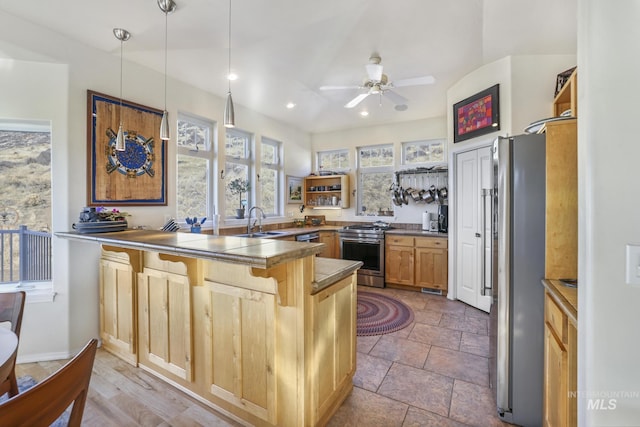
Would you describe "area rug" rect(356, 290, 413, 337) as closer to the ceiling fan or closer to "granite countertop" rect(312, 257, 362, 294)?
"granite countertop" rect(312, 257, 362, 294)

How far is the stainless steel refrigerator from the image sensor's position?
169 cm

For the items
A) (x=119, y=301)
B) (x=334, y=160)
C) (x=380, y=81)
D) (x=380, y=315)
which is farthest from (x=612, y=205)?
(x=334, y=160)

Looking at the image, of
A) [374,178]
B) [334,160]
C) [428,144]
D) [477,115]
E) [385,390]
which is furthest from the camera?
[334,160]

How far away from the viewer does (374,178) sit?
5.61 metres

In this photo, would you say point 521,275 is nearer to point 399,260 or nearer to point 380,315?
point 380,315

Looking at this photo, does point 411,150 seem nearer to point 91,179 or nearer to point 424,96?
point 424,96

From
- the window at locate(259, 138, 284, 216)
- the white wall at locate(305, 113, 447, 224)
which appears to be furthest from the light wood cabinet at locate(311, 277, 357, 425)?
the white wall at locate(305, 113, 447, 224)

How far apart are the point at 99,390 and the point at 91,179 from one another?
1.82 m

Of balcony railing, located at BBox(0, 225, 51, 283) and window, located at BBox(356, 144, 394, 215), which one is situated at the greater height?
window, located at BBox(356, 144, 394, 215)

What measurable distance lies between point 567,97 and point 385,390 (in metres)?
2.98

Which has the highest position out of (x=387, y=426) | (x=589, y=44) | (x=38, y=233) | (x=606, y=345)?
(x=589, y=44)

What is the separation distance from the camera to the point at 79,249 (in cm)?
262

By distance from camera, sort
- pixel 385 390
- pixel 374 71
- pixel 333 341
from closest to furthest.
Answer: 1. pixel 333 341
2. pixel 385 390
3. pixel 374 71

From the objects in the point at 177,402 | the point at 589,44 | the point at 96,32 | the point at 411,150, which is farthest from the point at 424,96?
the point at 177,402
